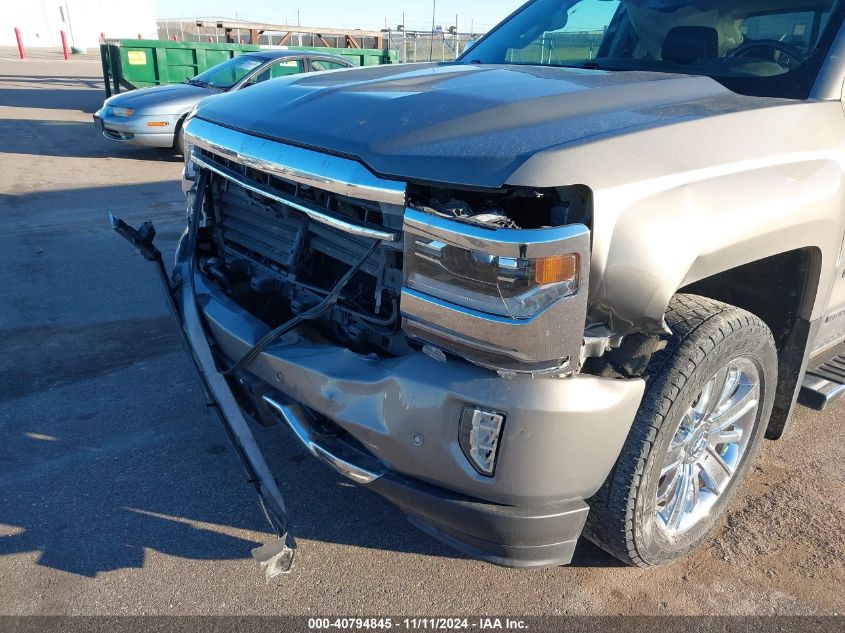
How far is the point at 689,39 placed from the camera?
3.13 m

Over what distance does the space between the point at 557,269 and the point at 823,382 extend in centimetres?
210

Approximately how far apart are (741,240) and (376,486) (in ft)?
4.42

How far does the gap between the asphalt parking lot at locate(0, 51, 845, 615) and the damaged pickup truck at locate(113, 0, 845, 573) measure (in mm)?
248

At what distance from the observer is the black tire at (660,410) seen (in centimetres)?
211

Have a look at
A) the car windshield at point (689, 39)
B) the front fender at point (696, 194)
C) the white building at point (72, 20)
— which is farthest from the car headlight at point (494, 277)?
the white building at point (72, 20)

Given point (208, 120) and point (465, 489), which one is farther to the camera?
point (208, 120)

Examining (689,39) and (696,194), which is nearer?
(696,194)

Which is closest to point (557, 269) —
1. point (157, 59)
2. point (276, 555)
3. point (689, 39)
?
point (276, 555)

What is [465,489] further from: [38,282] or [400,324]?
[38,282]

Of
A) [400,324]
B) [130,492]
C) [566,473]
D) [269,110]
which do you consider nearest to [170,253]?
[130,492]

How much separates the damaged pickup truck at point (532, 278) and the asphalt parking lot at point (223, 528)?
0.81ft

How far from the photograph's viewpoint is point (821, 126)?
2445mm

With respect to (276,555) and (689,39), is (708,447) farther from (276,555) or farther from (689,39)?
(689,39)

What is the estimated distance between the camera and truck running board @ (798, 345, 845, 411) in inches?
120
